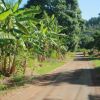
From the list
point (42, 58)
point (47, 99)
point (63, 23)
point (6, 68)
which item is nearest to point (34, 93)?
point (47, 99)

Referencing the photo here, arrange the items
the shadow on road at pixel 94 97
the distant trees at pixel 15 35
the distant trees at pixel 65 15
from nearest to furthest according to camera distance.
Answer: the shadow on road at pixel 94 97
the distant trees at pixel 15 35
the distant trees at pixel 65 15

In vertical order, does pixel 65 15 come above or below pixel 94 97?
above

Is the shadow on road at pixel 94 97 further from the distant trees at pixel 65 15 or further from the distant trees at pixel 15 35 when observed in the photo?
the distant trees at pixel 65 15

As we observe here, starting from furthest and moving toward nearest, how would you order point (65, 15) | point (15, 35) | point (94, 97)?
point (65, 15) → point (15, 35) → point (94, 97)

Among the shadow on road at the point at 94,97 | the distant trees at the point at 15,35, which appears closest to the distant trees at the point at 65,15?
the distant trees at the point at 15,35

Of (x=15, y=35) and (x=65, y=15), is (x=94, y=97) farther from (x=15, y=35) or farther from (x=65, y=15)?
(x=65, y=15)

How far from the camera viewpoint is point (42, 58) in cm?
4297

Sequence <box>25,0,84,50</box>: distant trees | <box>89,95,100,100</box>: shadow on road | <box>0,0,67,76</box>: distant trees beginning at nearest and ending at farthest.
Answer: <box>89,95,100,100</box>: shadow on road
<box>0,0,67,76</box>: distant trees
<box>25,0,84,50</box>: distant trees

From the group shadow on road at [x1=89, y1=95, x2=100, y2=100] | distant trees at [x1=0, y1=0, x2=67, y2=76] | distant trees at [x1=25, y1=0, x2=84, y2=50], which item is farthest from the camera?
distant trees at [x1=25, y1=0, x2=84, y2=50]

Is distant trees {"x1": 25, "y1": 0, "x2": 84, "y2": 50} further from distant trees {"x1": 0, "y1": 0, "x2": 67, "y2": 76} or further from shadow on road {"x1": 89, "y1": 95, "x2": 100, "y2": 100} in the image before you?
shadow on road {"x1": 89, "y1": 95, "x2": 100, "y2": 100}

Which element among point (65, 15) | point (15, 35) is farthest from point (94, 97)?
point (65, 15)

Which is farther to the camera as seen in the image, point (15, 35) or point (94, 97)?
point (15, 35)

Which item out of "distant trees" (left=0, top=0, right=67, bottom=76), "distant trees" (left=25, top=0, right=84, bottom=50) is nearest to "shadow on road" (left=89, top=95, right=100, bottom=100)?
"distant trees" (left=0, top=0, right=67, bottom=76)

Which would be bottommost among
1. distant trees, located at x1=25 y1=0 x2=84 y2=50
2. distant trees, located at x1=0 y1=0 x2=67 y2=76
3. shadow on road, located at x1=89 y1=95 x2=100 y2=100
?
shadow on road, located at x1=89 y1=95 x2=100 y2=100
